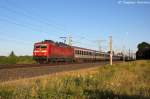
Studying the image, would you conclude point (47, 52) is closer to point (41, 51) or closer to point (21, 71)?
point (41, 51)

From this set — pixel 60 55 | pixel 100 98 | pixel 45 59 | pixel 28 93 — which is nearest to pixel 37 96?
pixel 28 93

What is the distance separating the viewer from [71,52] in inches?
1949

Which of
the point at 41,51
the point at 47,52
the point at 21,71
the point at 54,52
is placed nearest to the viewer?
the point at 21,71

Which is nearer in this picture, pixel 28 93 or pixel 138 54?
pixel 28 93

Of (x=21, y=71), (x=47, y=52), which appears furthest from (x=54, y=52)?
(x=21, y=71)

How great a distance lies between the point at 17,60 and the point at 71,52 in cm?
1064

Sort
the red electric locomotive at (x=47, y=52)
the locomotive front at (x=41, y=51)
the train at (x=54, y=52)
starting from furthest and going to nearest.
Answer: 1. the train at (x=54, y=52)
2. the red electric locomotive at (x=47, y=52)
3. the locomotive front at (x=41, y=51)

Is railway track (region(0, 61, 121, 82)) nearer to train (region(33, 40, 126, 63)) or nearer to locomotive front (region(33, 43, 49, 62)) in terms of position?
locomotive front (region(33, 43, 49, 62))

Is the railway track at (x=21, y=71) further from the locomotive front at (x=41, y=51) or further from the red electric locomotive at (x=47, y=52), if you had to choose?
the red electric locomotive at (x=47, y=52)

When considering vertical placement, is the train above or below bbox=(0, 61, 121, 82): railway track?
above

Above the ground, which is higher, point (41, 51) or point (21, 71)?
point (41, 51)

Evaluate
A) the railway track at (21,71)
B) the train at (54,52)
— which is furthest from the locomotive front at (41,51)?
the railway track at (21,71)

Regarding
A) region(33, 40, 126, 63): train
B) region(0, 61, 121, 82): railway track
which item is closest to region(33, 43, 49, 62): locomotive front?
region(33, 40, 126, 63): train

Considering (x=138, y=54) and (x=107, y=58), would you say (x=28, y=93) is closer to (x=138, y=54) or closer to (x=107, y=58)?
(x=107, y=58)
